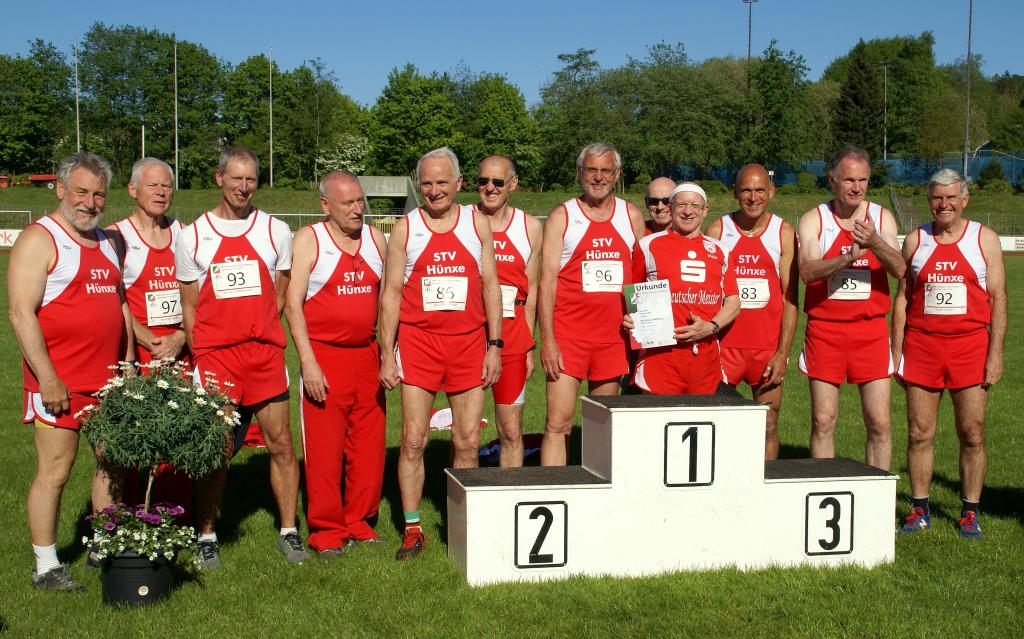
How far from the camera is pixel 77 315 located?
15.3 feet

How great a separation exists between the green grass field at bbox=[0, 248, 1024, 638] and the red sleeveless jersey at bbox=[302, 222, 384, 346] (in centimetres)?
127

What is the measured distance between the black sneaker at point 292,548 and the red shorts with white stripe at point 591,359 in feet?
5.97

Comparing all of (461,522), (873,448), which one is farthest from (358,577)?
(873,448)

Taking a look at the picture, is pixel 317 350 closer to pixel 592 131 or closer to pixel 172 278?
pixel 172 278

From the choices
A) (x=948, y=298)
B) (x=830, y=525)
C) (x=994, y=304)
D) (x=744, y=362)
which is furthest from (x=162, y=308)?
(x=994, y=304)

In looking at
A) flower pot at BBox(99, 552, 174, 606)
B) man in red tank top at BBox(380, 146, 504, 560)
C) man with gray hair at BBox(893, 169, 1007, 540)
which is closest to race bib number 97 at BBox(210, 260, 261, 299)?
man in red tank top at BBox(380, 146, 504, 560)

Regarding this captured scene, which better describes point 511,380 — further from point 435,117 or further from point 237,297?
point 435,117

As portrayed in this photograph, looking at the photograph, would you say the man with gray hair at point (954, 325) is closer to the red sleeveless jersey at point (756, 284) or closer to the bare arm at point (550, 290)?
the red sleeveless jersey at point (756, 284)

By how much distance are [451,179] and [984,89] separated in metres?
107

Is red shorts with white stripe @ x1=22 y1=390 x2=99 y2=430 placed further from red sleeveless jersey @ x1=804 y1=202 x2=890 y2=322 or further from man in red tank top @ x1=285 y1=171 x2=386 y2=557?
red sleeveless jersey @ x1=804 y1=202 x2=890 y2=322

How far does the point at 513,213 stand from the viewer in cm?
593

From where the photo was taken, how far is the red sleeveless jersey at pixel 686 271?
5391 millimetres

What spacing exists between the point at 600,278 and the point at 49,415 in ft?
10.0

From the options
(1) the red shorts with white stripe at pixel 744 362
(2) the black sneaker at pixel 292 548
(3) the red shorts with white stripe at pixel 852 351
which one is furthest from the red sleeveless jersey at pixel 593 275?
(2) the black sneaker at pixel 292 548
